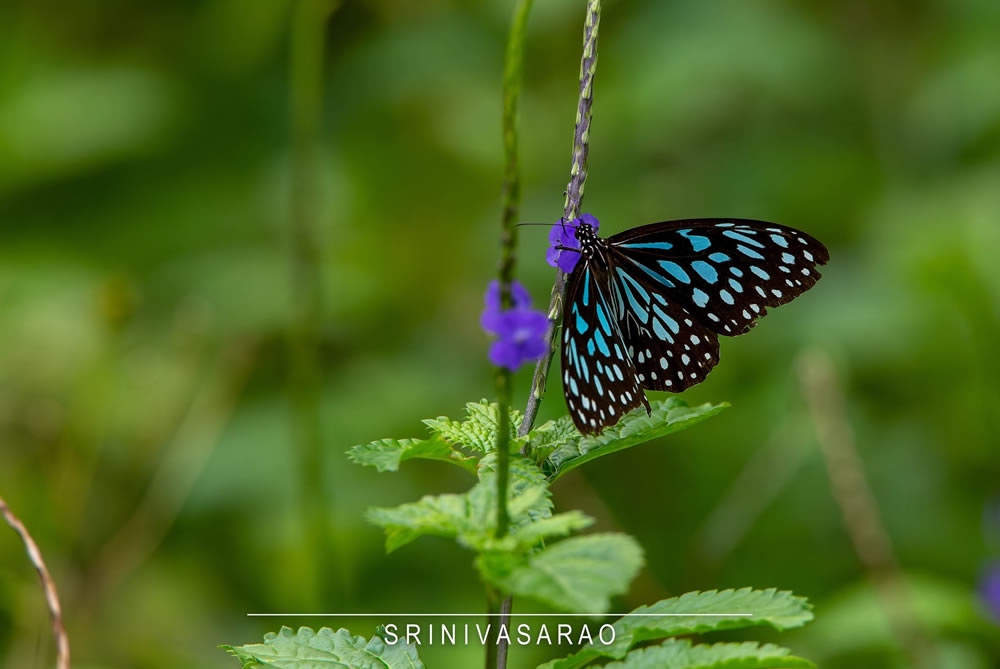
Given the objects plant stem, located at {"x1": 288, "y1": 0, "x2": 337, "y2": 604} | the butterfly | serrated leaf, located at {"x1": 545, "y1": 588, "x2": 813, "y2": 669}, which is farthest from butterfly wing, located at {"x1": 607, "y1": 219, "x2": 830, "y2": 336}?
plant stem, located at {"x1": 288, "y1": 0, "x2": 337, "y2": 604}

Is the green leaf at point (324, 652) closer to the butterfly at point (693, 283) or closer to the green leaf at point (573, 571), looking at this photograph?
the green leaf at point (573, 571)

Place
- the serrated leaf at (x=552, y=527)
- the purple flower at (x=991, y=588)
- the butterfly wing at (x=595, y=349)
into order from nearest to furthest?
the serrated leaf at (x=552, y=527), the butterfly wing at (x=595, y=349), the purple flower at (x=991, y=588)

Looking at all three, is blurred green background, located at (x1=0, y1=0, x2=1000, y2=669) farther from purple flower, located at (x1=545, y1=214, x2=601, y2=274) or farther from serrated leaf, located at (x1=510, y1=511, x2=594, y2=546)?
serrated leaf, located at (x1=510, y1=511, x2=594, y2=546)

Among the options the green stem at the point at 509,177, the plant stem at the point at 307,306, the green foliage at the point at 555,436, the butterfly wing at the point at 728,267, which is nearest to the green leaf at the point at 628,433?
the green foliage at the point at 555,436

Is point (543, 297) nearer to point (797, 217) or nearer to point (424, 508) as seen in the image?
point (797, 217)

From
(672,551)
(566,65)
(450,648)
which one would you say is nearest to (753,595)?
(450,648)

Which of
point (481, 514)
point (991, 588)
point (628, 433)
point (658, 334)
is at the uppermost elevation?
point (658, 334)

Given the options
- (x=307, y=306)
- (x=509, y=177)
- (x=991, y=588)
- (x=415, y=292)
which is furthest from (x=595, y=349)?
(x=415, y=292)

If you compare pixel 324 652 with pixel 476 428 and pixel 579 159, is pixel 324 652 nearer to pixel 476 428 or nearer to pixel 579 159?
pixel 476 428
